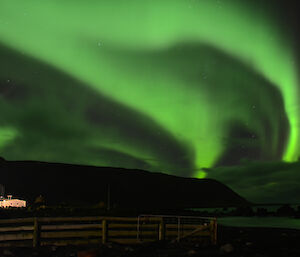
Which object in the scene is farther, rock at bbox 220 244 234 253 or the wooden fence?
the wooden fence

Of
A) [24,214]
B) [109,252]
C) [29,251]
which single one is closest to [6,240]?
[29,251]

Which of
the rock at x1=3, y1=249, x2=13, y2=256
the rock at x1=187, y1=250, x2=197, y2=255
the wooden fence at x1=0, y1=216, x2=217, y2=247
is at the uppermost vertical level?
the wooden fence at x1=0, y1=216, x2=217, y2=247

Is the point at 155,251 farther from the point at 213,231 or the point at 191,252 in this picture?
the point at 213,231

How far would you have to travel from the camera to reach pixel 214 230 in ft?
74.6

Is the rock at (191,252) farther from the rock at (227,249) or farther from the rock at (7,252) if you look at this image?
the rock at (7,252)

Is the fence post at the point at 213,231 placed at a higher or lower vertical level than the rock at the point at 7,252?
higher

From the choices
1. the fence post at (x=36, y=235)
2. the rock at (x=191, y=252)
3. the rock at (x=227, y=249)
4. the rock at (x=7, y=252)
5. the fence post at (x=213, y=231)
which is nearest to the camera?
the rock at (x=7, y=252)

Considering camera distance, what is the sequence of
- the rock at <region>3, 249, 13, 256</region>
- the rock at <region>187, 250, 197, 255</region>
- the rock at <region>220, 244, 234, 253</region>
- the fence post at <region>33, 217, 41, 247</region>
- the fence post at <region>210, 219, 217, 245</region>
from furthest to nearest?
the fence post at <region>210, 219, 217, 245</region>, the fence post at <region>33, 217, 41, 247</region>, the rock at <region>220, 244, 234, 253</region>, the rock at <region>187, 250, 197, 255</region>, the rock at <region>3, 249, 13, 256</region>

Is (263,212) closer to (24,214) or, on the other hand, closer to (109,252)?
(24,214)

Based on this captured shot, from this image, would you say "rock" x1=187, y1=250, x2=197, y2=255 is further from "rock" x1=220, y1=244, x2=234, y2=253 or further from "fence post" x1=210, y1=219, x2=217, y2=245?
"fence post" x1=210, y1=219, x2=217, y2=245

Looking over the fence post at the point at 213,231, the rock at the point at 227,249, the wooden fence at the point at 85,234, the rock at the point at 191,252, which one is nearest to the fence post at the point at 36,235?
the wooden fence at the point at 85,234

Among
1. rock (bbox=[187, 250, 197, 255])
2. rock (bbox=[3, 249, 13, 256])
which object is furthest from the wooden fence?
rock (bbox=[187, 250, 197, 255])

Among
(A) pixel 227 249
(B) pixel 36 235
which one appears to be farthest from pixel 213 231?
(B) pixel 36 235

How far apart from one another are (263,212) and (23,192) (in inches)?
4735
